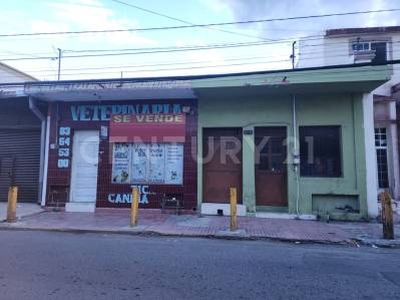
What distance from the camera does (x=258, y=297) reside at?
4.60 metres

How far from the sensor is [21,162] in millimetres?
14234

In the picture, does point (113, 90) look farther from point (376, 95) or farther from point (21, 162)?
point (376, 95)

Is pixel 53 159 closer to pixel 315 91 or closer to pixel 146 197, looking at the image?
pixel 146 197

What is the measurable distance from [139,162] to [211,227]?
4.32m

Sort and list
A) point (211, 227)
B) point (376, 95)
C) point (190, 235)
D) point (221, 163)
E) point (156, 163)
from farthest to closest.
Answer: point (376, 95)
point (156, 163)
point (221, 163)
point (211, 227)
point (190, 235)

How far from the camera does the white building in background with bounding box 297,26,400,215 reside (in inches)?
463

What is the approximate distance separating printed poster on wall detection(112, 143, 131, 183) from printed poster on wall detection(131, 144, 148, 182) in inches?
8.6

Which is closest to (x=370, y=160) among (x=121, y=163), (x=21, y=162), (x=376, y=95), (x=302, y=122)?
(x=302, y=122)

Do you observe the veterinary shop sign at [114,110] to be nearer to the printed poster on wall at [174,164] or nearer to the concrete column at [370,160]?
the printed poster on wall at [174,164]

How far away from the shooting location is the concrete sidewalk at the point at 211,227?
8.88m

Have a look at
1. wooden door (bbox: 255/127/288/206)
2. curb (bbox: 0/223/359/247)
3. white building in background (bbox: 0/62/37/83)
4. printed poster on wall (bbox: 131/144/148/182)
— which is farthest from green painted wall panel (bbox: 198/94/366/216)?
white building in background (bbox: 0/62/37/83)

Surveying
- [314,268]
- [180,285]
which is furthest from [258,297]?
[314,268]

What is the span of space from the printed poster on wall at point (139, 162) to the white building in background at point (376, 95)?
7463mm

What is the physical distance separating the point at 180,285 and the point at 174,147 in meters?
8.17
